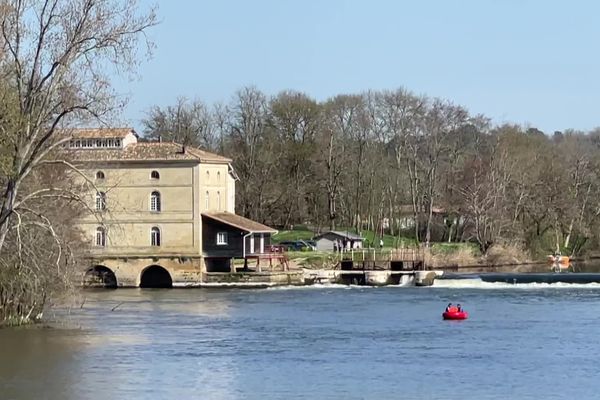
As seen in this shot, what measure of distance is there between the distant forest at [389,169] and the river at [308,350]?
3469cm

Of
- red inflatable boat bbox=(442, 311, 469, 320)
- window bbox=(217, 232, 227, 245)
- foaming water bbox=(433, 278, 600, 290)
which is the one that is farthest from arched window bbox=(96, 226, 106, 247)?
red inflatable boat bbox=(442, 311, 469, 320)

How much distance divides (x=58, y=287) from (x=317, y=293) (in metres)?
21.6

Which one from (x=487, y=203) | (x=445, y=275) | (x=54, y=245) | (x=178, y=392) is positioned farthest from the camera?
(x=487, y=203)

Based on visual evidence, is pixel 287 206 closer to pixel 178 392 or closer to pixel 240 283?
pixel 240 283

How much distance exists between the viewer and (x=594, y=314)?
4203 centimetres

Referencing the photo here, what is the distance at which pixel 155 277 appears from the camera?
63000mm

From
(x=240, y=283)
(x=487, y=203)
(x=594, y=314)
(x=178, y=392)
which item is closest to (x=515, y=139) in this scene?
(x=487, y=203)

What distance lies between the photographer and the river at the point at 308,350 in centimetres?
2464

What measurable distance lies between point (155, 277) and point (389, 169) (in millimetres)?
30736

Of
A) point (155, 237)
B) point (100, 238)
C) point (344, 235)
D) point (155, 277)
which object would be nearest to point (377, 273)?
point (155, 237)

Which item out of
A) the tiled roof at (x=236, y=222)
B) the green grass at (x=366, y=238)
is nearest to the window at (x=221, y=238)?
the tiled roof at (x=236, y=222)

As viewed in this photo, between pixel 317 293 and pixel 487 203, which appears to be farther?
pixel 487 203

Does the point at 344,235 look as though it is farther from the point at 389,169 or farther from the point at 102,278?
the point at 102,278

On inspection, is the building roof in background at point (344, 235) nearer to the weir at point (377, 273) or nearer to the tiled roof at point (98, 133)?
the weir at point (377, 273)
